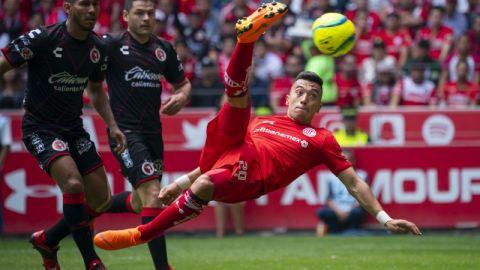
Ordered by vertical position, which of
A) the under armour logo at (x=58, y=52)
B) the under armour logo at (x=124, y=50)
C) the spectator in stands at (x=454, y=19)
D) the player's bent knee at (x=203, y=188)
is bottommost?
the player's bent knee at (x=203, y=188)

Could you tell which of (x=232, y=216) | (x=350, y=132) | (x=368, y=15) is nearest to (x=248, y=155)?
(x=232, y=216)

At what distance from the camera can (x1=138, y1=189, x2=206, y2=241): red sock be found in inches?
328

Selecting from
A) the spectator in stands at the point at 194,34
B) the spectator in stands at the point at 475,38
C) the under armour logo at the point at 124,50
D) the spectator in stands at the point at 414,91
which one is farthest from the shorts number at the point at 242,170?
the spectator in stands at the point at 475,38

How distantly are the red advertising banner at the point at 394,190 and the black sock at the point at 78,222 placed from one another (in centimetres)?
624

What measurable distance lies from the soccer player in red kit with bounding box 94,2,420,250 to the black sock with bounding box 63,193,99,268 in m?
0.89

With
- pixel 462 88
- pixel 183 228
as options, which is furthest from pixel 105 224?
pixel 462 88

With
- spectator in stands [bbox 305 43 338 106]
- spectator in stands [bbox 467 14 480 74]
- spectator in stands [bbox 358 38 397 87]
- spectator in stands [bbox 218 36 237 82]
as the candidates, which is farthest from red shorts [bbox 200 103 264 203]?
spectator in stands [bbox 467 14 480 74]

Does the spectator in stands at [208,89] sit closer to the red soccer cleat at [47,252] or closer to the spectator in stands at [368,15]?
the spectator in stands at [368,15]

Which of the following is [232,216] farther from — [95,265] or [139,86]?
[95,265]

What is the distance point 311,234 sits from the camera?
15.8 metres

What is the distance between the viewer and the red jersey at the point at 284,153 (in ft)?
28.3

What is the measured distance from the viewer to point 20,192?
50.2 feet

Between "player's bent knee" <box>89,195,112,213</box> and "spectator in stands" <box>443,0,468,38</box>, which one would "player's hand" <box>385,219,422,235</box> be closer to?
"player's bent knee" <box>89,195,112,213</box>

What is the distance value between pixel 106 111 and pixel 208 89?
24.1 ft
